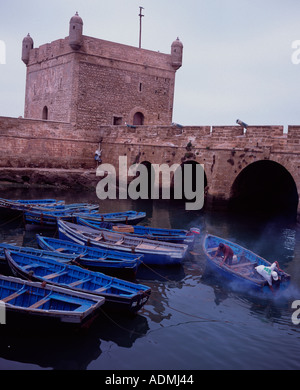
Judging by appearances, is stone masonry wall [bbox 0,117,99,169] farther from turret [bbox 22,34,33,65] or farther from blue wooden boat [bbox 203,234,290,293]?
blue wooden boat [bbox 203,234,290,293]

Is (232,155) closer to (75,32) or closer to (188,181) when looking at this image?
Answer: (188,181)

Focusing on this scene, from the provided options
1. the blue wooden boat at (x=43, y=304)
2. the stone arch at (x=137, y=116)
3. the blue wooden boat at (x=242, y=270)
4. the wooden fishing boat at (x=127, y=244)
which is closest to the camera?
the blue wooden boat at (x=43, y=304)

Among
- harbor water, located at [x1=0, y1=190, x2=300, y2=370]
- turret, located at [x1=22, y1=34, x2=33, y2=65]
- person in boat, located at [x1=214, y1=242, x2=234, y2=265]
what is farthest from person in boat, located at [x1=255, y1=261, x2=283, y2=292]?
turret, located at [x1=22, y1=34, x2=33, y2=65]

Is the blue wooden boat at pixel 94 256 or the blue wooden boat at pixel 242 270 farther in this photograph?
the blue wooden boat at pixel 94 256

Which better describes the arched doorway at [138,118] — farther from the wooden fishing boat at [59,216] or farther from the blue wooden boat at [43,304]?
the blue wooden boat at [43,304]

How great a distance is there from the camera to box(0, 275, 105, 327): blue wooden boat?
7.20 metres

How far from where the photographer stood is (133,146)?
87.1ft

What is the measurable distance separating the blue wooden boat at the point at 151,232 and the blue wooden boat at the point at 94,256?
2120mm

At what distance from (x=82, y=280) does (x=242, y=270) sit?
4.56 meters

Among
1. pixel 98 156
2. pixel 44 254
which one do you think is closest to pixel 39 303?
pixel 44 254

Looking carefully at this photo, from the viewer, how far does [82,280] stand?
9.02 m

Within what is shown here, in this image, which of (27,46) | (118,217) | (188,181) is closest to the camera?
(118,217)

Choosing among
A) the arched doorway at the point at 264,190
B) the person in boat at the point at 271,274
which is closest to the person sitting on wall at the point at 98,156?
the arched doorway at the point at 264,190

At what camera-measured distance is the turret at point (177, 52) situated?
31.5 meters
